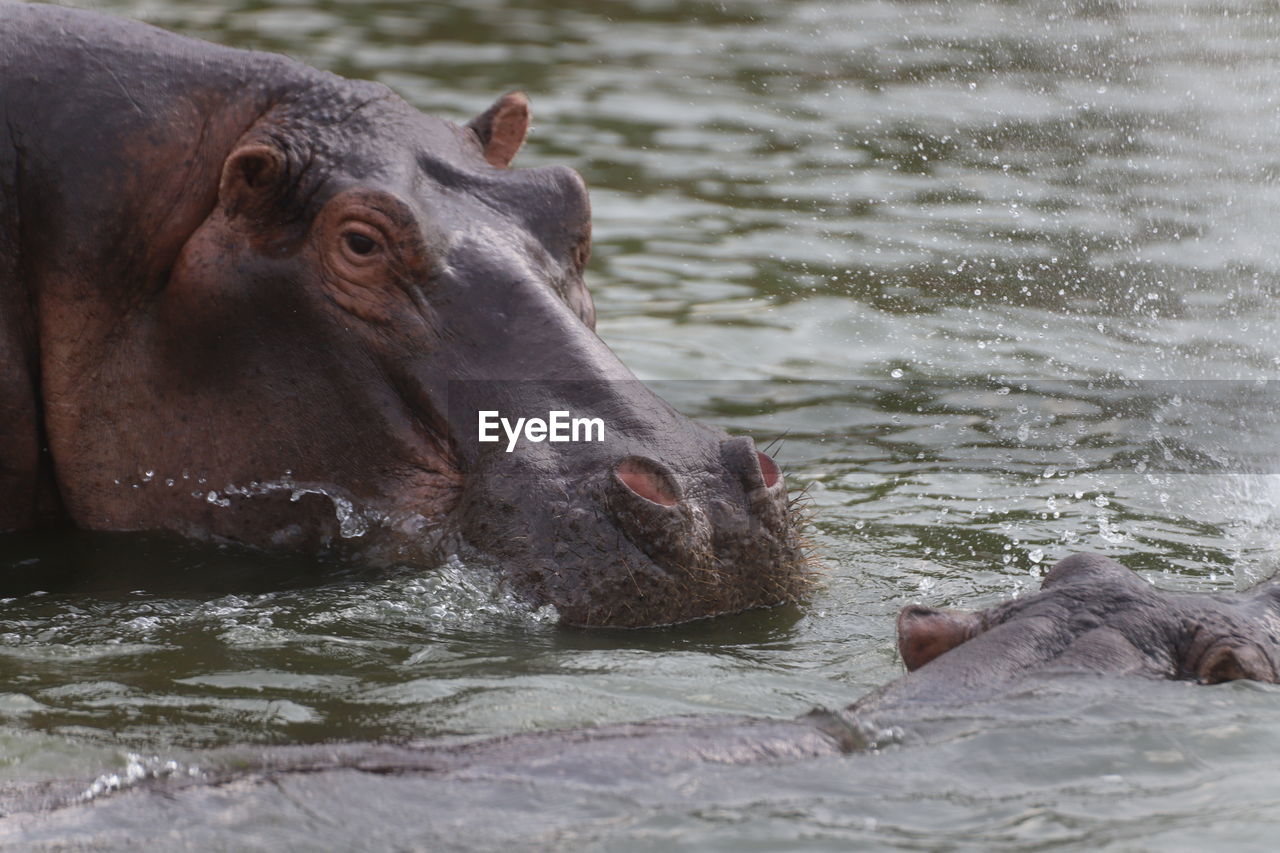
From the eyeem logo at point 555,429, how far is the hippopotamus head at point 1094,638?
39.8 inches

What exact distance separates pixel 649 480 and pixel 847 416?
3109 millimetres

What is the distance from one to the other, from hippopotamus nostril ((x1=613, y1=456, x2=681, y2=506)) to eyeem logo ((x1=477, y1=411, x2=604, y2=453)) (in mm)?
151

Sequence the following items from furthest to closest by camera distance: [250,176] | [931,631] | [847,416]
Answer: [847,416]
[250,176]
[931,631]

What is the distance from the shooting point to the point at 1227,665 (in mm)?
4324

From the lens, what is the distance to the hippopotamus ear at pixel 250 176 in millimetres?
5387

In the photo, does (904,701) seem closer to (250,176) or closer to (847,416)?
(250,176)

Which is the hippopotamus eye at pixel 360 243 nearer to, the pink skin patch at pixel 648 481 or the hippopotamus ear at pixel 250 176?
the hippopotamus ear at pixel 250 176

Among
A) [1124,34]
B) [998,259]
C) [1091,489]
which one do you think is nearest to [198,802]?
[1091,489]

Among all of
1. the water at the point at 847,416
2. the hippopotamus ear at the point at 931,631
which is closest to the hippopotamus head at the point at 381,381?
the water at the point at 847,416

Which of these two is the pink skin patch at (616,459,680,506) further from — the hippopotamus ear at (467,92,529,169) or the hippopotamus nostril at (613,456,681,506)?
the hippopotamus ear at (467,92,529,169)

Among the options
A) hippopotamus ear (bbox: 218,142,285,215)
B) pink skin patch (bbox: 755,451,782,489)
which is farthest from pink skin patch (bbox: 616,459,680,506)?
hippopotamus ear (bbox: 218,142,285,215)

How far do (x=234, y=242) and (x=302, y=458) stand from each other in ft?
2.06

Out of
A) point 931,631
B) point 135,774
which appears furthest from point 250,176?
point 931,631

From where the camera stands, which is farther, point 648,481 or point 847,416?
point 847,416
